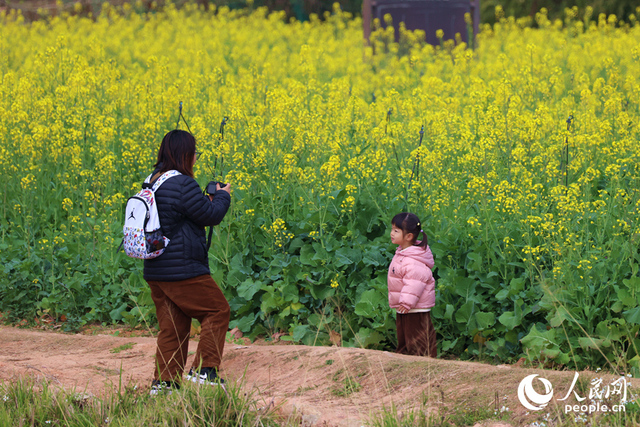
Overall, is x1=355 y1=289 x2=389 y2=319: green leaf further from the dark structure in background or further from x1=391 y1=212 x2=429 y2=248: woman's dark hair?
the dark structure in background

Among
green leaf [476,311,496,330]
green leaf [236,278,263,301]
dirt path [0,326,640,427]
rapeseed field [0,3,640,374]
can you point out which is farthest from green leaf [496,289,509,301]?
green leaf [236,278,263,301]

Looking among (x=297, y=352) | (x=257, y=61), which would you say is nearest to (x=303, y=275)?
(x=297, y=352)

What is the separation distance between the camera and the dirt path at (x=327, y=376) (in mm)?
4000

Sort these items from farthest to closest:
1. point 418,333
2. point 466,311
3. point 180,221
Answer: point 466,311 < point 418,333 < point 180,221

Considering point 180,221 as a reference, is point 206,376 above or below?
below

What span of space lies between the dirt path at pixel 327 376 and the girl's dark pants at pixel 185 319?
0.89 feet

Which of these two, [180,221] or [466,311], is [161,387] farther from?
[466,311]

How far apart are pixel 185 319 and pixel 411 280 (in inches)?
60.7

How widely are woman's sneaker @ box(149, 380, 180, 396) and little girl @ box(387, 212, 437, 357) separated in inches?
63.0

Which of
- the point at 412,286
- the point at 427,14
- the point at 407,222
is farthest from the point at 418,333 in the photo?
the point at 427,14

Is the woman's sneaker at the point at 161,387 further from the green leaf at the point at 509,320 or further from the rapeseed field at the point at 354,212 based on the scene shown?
the green leaf at the point at 509,320

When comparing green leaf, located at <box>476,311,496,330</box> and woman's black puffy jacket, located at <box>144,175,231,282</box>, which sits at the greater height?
woman's black puffy jacket, located at <box>144,175,231,282</box>

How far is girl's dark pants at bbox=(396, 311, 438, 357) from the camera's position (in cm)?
498

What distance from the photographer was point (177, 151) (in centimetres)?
423
